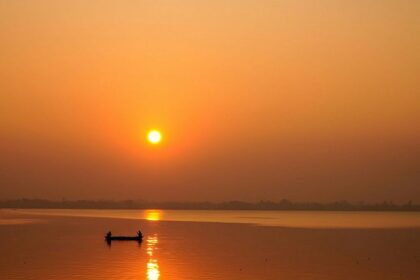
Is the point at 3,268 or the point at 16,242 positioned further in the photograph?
the point at 16,242

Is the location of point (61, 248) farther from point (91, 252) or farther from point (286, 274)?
point (286, 274)

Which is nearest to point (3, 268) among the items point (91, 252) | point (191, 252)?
point (91, 252)

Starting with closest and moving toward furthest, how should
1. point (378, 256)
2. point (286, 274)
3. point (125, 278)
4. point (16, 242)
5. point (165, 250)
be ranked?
1. point (125, 278)
2. point (286, 274)
3. point (378, 256)
4. point (165, 250)
5. point (16, 242)

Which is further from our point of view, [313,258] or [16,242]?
[16,242]

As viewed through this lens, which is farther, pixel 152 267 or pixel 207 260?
pixel 207 260

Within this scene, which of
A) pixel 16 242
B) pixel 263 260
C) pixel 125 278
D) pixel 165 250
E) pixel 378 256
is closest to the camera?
pixel 125 278

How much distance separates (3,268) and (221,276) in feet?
79.3

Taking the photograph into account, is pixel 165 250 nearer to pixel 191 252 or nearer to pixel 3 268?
pixel 191 252

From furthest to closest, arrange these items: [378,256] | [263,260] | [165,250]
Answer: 1. [165,250]
2. [378,256]
3. [263,260]

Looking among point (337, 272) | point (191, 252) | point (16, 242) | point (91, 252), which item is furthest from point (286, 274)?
point (16, 242)

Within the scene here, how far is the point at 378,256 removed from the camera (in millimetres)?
85000

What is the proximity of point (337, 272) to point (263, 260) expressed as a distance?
13.2 m

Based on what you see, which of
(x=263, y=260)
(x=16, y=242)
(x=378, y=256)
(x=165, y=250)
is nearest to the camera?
(x=263, y=260)

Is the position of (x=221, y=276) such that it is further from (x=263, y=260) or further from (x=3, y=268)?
(x=3, y=268)
